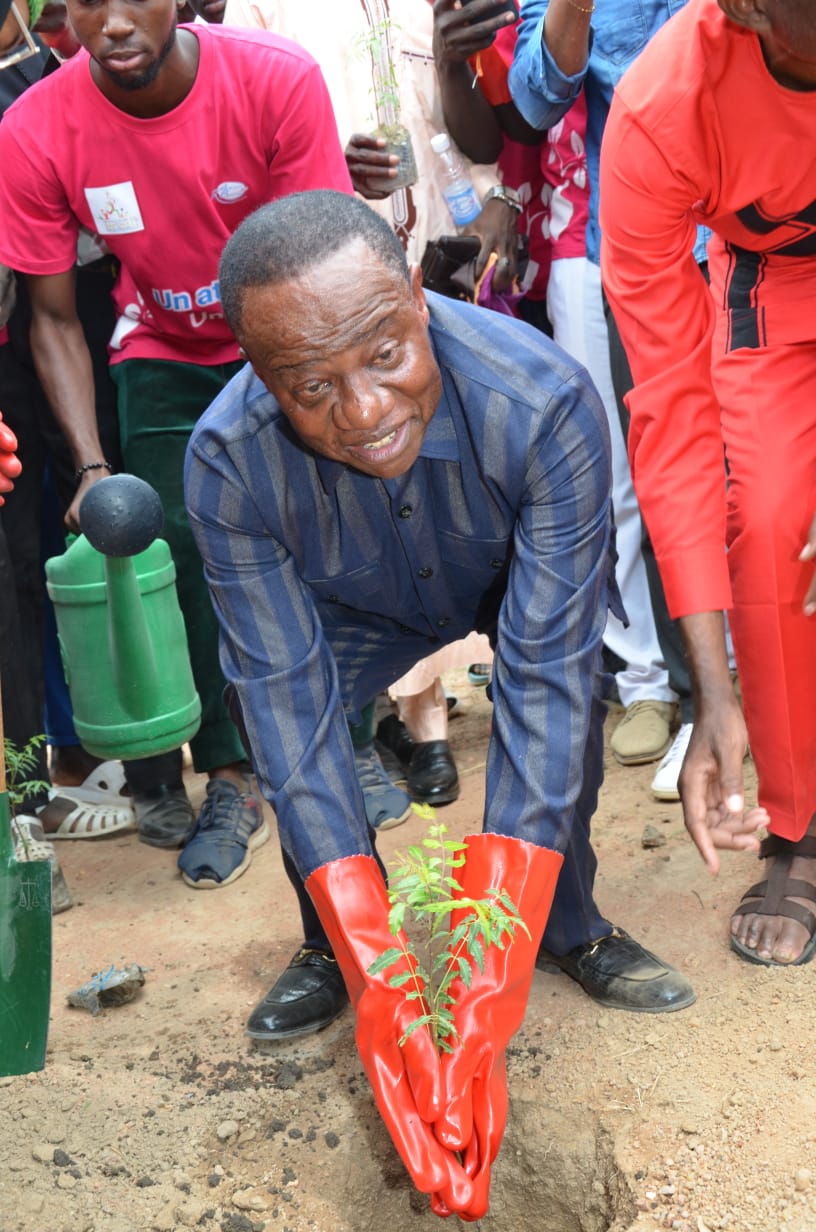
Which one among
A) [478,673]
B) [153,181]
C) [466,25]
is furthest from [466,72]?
[478,673]

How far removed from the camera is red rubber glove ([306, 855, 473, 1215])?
5.90ft

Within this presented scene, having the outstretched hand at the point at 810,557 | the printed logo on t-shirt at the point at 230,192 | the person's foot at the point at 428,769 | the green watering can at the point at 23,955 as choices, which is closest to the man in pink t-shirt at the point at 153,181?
the printed logo on t-shirt at the point at 230,192

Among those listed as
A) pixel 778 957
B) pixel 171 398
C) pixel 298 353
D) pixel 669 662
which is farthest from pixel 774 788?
pixel 171 398

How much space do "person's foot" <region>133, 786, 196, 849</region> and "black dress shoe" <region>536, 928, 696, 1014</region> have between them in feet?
4.47

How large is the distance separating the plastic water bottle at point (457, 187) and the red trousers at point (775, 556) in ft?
4.04

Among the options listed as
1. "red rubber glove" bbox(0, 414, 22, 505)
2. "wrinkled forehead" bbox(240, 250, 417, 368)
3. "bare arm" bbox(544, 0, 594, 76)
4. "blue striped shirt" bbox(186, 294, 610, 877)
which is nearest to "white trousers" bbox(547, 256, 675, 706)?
"bare arm" bbox(544, 0, 594, 76)

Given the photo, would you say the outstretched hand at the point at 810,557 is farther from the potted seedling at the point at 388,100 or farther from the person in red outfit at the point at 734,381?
the potted seedling at the point at 388,100

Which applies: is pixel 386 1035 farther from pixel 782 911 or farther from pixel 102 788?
pixel 102 788

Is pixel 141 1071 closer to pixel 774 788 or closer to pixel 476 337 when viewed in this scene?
pixel 774 788

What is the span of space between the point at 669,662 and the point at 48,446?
1761 millimetres

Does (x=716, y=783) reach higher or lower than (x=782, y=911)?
higher

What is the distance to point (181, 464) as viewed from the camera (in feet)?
11.3

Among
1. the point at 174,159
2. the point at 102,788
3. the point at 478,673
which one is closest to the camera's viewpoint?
the point at 174,159

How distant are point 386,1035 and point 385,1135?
19.2 inches
